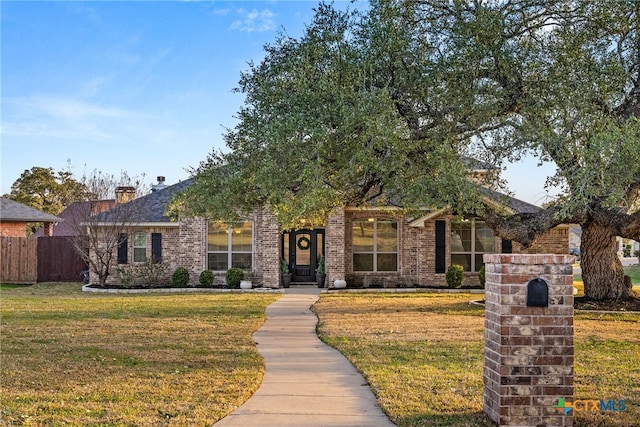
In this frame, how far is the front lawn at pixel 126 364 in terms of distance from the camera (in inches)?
247

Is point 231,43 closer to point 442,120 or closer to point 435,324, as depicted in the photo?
point 442,120

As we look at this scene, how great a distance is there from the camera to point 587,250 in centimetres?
1742

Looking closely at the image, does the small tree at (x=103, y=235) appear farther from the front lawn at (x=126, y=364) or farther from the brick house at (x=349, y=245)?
the front lawn at (x=126, y=364)

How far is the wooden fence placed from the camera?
26.8 m

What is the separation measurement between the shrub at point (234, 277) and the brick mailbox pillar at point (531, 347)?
680 inches

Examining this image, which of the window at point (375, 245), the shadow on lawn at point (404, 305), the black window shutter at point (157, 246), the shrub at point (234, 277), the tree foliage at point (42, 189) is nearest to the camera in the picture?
the shadow on lawn at point (404, 305)

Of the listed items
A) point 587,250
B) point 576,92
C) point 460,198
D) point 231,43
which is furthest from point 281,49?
point 587,250

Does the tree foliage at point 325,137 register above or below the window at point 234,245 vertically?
above

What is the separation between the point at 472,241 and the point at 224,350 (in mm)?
14909

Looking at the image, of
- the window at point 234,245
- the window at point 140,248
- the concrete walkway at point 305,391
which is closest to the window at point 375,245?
the window at point 234,245

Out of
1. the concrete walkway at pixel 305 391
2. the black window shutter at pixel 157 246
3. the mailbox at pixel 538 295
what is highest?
the black window shutter at pixel 157 246

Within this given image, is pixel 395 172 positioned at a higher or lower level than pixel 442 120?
lower

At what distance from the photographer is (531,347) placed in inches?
219

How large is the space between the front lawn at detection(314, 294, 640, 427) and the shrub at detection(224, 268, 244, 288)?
6.13 meters
